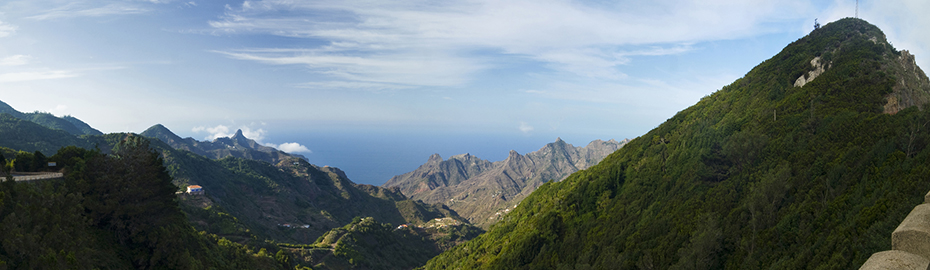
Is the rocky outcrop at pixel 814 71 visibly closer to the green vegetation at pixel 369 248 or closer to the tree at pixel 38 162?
the tree at pixel 38 162

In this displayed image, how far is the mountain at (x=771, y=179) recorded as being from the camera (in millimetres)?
34500

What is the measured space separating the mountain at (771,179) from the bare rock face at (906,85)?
0.68 feet

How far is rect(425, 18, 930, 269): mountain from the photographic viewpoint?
113ft

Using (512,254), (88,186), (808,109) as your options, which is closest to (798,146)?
(808,109)

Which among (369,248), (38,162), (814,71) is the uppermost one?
(814,71)

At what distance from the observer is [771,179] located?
4766 cm

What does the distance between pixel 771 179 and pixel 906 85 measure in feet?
83.0

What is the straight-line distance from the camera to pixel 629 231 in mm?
66375

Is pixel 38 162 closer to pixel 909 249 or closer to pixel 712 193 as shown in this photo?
pixel 909 249

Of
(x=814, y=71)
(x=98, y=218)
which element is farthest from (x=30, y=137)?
(x=814, y=71)

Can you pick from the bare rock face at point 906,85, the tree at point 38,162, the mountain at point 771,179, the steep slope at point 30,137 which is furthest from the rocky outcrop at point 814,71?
the steep slope at point 30,137

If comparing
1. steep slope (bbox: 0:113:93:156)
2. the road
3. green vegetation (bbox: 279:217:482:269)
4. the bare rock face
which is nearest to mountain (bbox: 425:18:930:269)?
the bare rock face

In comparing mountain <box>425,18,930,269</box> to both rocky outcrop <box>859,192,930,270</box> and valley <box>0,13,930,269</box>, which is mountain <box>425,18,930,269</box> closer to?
valley <box>0,13,930,269</box>

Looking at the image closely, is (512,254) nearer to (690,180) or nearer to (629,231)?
(629,231)
